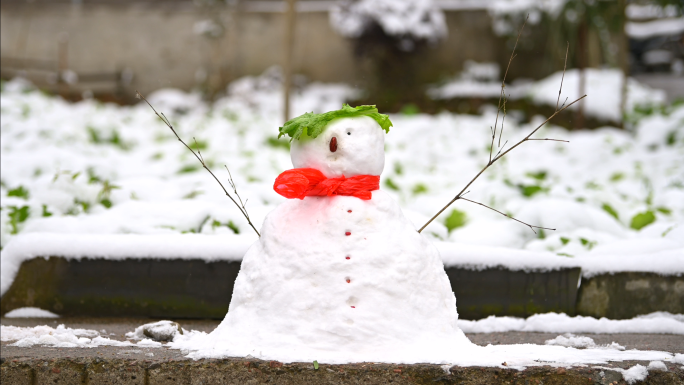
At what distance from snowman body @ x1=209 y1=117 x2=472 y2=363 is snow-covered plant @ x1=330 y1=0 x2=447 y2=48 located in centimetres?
673

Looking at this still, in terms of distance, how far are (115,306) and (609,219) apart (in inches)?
93.3

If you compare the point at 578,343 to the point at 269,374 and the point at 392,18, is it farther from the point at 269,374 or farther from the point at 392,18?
the point at 392,18

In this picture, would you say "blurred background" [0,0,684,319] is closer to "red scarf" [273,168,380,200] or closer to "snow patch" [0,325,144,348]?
"snow patch" [0,325,144,348]

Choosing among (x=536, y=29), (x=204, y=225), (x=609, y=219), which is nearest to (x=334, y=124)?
(x=204, y=225)

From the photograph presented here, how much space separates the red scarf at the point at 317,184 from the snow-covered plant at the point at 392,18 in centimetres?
677

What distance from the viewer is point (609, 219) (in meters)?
3.30

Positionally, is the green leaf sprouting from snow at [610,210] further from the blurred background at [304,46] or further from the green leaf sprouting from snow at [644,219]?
the blurred background at [304,46]

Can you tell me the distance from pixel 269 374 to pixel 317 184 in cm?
55

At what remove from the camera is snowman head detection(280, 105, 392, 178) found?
1.93m

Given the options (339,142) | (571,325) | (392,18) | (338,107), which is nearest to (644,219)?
(571,325)

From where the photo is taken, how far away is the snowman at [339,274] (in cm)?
183

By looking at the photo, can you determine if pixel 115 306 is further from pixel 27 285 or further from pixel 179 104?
pixel 179 104

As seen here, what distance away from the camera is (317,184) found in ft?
6.35

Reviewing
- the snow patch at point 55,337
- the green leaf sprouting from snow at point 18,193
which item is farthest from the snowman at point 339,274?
the green leaf sprouting from snow at point 18,193
